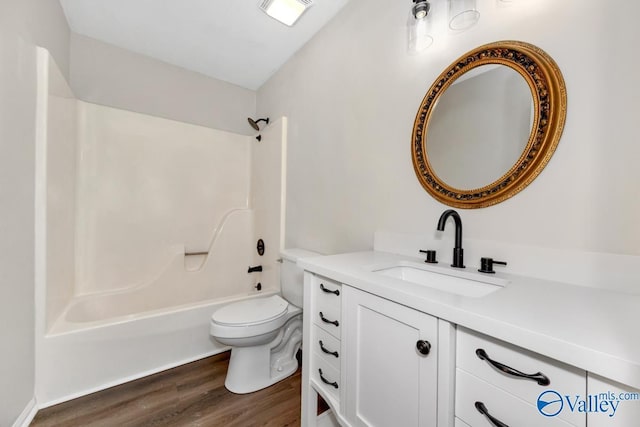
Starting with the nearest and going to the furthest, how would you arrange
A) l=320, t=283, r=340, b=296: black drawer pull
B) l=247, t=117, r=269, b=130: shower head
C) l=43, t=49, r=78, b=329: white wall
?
l=320, t=283, r=340, b=296: black drawer pull → l=43, t=49, r=78, b=329: white wall → l=247, t=117, r=269, b=130: shower head

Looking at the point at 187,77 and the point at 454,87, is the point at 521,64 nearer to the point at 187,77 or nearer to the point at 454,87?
the point at 454,87

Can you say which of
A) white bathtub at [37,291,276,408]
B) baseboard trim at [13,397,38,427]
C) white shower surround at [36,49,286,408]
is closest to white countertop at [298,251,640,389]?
white bathtub at [37,291,276,408]

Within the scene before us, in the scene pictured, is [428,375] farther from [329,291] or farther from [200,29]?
[200,29]

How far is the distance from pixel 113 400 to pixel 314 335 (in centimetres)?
130

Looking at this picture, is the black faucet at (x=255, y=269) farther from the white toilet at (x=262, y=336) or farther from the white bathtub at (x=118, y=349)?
the white toilet at (x=262, y=336)

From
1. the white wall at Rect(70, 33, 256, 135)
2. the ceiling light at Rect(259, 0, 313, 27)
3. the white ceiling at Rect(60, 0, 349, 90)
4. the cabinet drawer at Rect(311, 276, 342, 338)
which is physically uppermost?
the white ceiling at Rect(60, 0, 349, 90)

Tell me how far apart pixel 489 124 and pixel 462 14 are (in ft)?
1.66

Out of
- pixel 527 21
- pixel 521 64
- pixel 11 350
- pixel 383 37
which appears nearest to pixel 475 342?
pixel 521 64

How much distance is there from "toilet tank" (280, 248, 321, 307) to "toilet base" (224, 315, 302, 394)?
0.53 ft

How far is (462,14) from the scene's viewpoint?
43.3 inches

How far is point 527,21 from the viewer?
36.5 inches

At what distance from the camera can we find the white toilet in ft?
4.88

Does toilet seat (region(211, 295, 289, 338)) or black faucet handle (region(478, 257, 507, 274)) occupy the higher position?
black faucet handle (region(478, 257, 507, 274))

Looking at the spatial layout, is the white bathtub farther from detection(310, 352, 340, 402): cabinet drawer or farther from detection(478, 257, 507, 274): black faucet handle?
detection(478, 257, 507, 274): black faucet handle
